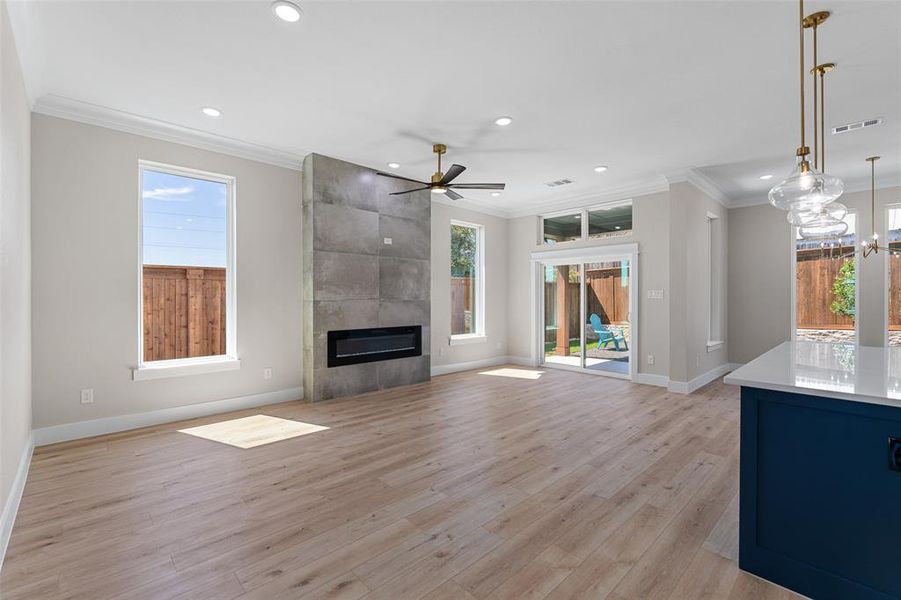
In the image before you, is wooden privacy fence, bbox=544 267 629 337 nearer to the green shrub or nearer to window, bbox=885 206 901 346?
the green shrub

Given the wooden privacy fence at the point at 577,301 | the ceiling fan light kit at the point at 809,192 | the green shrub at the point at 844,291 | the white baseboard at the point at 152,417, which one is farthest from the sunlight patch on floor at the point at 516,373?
the green shrub at the point at 844,291

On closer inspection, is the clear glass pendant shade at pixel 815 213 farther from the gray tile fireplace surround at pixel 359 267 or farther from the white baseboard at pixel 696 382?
the gray tile fireplace surround at pixel 359 267

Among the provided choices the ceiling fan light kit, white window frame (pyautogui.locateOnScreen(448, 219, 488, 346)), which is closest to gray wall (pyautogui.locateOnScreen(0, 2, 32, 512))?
the ceiling fan light kit

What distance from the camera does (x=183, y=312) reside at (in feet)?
14.7

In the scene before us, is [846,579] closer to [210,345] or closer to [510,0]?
[510,0]

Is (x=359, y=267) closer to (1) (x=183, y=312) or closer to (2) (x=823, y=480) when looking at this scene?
(1) (x=183, y=312)

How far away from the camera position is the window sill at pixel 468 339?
7154mm

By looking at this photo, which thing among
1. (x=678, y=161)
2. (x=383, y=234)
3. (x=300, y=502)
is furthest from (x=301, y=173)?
(x=678, y=161)

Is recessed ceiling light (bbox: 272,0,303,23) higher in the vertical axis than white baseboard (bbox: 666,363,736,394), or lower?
higher

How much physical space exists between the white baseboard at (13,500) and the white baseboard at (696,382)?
643 cm

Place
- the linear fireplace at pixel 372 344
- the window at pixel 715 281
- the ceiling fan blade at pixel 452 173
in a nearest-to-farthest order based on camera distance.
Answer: the ceiling fan blade at pixel 452 173, the linear fireplace at pixel 372 344, the window at pixel 715 281

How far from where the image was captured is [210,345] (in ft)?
15.4

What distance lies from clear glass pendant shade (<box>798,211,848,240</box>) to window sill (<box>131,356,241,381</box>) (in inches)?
208

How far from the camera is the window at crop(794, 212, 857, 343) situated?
243 inches
